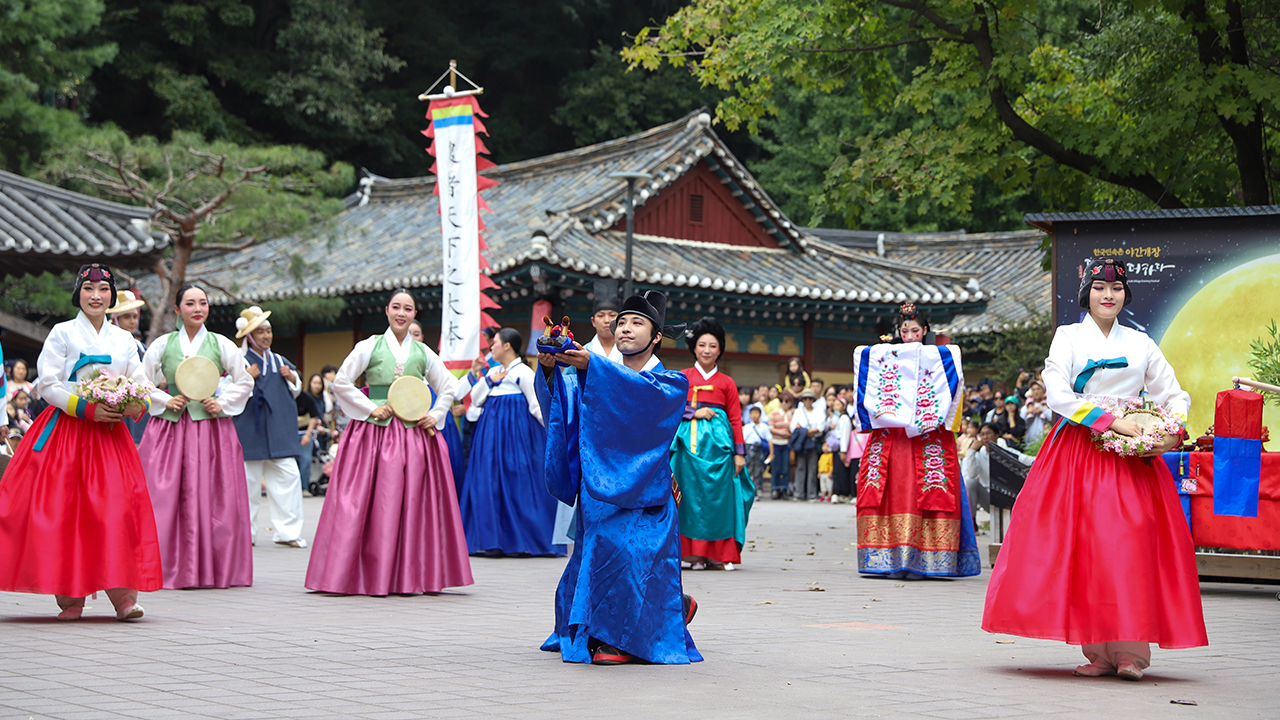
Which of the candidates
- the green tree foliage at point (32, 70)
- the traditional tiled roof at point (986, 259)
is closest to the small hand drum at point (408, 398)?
the green tree foliage at point (32, 70)

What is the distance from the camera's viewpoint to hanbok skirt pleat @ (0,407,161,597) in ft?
20.9

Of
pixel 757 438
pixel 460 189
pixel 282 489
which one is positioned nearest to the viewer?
pixel 282 489

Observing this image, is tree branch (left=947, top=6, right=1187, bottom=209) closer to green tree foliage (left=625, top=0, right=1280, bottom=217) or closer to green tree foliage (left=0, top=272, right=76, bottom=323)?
green tree foliage (left=625, top=0, right=1280, bottom=217)

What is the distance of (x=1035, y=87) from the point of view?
13273 mm

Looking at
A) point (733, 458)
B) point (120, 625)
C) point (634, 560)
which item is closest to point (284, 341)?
point (733, 458)

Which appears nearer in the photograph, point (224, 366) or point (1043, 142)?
point (224, 366)

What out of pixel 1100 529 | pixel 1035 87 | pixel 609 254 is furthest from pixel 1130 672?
pixel 609 254

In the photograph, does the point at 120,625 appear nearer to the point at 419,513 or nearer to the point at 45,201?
the point at 419,513

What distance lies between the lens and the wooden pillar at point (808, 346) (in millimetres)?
22328

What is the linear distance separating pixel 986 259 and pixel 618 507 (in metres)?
26.0

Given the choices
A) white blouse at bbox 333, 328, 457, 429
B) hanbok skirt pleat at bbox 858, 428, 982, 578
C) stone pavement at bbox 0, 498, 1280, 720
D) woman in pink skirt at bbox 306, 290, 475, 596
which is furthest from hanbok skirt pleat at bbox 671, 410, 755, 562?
woman in pink skirt at bbox 306, 290, 475, 596

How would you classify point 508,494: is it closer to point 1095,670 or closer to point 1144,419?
point 1095,670

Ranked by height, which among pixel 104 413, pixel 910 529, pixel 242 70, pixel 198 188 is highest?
pixel 242 70

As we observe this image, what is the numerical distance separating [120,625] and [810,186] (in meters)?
27.5
